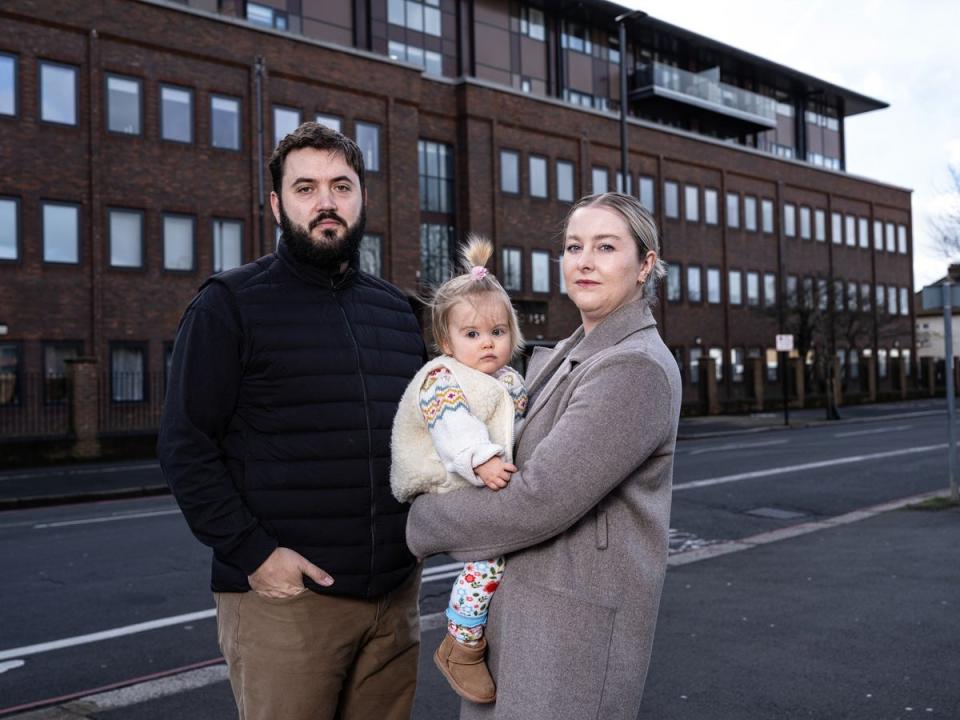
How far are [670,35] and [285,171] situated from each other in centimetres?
4706

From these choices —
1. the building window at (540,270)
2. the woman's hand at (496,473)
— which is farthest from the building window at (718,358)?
the woman's hand at (496,473)

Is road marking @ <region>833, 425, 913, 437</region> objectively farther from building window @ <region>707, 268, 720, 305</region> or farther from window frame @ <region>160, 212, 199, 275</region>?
window frame @ <region>160, 212, 199, 275</region>

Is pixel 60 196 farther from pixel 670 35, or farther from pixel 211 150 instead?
pixel 670 35

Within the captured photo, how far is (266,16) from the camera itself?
32031mm

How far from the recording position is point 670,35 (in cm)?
4634

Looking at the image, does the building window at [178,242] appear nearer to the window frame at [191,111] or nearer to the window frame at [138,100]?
the window frame at [191,111]

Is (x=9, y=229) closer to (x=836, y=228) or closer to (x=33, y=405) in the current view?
(x=33, y=405)

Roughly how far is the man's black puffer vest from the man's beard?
4 cm

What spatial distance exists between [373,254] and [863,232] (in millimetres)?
36783

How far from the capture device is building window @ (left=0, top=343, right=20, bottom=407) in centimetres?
2322

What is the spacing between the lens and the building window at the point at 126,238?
2573 centimetres

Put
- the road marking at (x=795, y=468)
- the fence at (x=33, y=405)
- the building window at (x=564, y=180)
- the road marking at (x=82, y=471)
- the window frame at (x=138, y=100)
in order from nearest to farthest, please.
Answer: the road marking at (x=795, y=468) → the road marking at (x=82, y=471) → the fence at (x=33, y=405) → the window frame at (x=138, y=100) → the building window at (x=564, y=180)

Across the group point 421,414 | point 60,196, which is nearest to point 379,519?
point 421,414

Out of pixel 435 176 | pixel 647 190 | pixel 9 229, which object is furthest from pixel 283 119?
pixel 647 190
